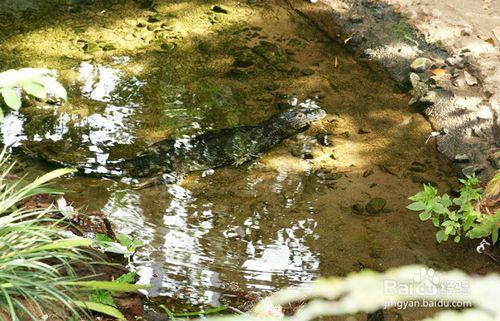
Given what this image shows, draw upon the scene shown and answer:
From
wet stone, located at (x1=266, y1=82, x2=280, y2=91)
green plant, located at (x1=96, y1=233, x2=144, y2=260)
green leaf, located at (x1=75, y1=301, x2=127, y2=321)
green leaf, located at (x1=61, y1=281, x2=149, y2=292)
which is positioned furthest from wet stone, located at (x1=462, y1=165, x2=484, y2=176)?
green leaf, located at (x1=75, y1=301, x2=127, y2=321)

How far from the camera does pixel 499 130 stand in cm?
469

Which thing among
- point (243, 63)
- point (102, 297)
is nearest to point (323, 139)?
point (243, 63)

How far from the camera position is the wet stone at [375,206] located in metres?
4.18

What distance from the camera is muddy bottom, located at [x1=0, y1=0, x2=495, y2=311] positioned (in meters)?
3.84

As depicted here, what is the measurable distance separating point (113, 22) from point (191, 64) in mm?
917

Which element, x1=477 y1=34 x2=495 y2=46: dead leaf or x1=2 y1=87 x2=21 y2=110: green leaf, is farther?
x1=477 y1=34 x2=495 y2=46: dead leaf

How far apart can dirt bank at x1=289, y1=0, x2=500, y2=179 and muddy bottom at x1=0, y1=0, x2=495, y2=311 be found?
0.16 meters

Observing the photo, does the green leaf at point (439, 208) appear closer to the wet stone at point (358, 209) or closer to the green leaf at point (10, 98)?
the wet stone at point (358, 209)

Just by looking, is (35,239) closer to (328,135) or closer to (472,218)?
(472,218)

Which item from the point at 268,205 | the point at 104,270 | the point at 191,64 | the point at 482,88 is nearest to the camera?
the point at 104,270

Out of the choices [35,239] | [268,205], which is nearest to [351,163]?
[268,205]

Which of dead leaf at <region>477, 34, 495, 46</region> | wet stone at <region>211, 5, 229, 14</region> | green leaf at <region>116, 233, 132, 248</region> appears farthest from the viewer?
wet stone at <region>211, 5, 229, 14</region>

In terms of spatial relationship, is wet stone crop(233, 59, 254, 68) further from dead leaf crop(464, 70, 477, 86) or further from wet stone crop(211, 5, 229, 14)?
dead leaf crop(464, 70, 477, 86)

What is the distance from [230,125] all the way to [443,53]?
6.14ft
